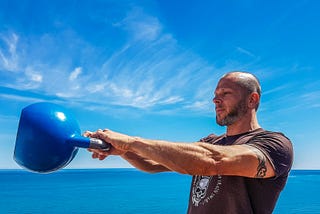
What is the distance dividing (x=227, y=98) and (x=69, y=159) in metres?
1.14

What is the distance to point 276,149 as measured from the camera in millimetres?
2227

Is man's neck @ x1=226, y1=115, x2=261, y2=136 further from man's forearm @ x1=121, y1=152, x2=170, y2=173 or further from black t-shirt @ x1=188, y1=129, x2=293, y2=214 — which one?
man's forearm @ x1=121, y1=152, x2=170, y2=173

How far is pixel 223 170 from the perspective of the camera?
205 centimetres

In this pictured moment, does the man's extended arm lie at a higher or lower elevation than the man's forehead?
lower

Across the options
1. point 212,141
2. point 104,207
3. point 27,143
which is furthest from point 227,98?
point 104,207

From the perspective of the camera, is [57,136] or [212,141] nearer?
[57,136]

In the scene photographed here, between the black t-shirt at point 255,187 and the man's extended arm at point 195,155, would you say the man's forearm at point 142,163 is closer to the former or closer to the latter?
the black t-shirt at point 255,187

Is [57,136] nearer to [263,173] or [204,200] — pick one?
[204,200]

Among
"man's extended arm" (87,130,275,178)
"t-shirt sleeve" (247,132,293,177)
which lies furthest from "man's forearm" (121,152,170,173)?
"t-shirt sleeve" (247,132,293,177)

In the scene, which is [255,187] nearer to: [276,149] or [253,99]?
[276,149]

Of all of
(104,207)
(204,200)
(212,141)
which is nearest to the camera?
(204,200)

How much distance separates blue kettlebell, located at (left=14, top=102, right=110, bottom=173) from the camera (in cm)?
209

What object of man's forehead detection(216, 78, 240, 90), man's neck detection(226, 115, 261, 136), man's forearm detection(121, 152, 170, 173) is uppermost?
man's forehead detection(216, 78, 240, 90)

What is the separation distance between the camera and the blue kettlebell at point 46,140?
82.1 inches
